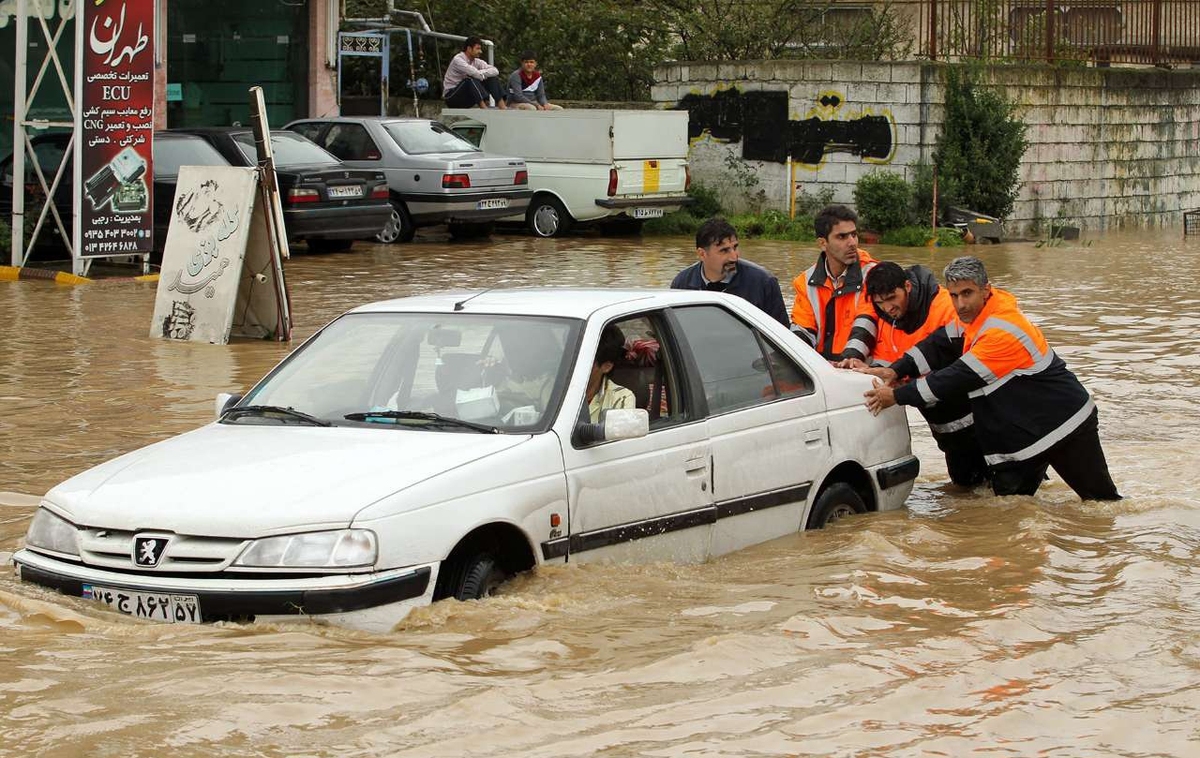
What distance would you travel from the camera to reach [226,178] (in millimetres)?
14711

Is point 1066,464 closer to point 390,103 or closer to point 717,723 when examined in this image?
point 717,723

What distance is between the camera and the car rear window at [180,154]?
20.2 m

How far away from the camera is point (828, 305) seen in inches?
367

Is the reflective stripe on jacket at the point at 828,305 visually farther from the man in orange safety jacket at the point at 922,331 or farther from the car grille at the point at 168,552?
the car grille at the point at 168,552

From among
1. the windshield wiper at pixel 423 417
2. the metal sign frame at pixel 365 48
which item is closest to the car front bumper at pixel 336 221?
the metal sign frame at pixel 365 48

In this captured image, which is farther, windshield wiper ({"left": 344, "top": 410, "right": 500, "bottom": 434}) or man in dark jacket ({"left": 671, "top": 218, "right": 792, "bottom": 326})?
man in dark jacket ({"left": 671, "top": 218, "right": 792, "bottom": 326})

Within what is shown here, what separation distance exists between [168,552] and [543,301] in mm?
2019

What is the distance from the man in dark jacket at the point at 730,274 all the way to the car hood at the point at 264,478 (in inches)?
125

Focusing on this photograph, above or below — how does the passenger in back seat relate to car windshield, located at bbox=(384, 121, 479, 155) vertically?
below

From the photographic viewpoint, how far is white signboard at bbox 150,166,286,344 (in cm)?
1453

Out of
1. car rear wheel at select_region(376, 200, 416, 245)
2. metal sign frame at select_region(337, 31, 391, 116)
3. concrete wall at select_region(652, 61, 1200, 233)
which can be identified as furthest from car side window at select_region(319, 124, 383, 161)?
concrete wall at select_region(652, 61, 1200, 233)

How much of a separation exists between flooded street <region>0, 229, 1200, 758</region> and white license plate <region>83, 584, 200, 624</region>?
0.04 meters

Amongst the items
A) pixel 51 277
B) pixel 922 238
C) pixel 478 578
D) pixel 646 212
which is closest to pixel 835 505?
pixel 478 578

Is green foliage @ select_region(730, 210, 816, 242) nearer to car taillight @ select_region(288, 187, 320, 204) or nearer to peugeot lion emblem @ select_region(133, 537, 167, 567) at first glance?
car taillight @ select_region(288, 187, 320, 204)
